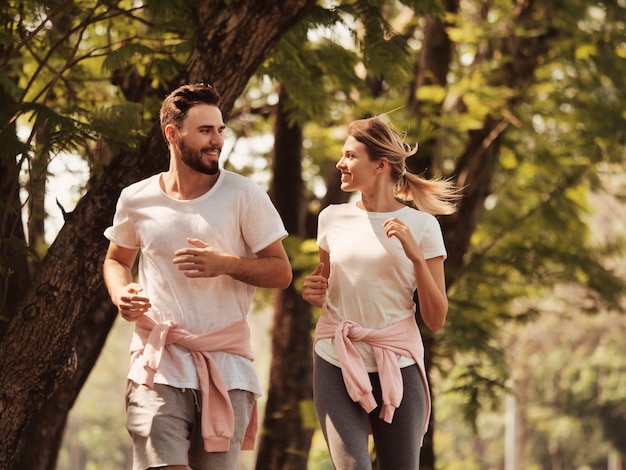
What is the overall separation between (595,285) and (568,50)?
3.81m

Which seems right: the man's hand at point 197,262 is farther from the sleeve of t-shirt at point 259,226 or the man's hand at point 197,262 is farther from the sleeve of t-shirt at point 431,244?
the sleeve of t-shirt at point 431,244

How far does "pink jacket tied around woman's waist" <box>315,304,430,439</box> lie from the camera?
467 cm

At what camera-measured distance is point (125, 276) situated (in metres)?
4.63

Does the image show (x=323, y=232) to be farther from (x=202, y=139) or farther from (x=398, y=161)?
(x=202, y=139)

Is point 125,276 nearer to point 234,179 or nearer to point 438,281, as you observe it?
point 234,179

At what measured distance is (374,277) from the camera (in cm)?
481

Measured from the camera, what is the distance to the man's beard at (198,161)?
4410mm

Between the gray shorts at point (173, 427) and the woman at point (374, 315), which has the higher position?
the woman at point (374, 315)

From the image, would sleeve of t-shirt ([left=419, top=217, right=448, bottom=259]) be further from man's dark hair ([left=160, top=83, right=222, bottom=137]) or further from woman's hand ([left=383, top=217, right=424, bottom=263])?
man's dark hair ([left=160, top=83, right=222, bottom=137])

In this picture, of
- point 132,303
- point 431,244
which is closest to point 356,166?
point 431,244

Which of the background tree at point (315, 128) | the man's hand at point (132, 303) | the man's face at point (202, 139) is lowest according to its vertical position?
the man's hand at point (132, 303)

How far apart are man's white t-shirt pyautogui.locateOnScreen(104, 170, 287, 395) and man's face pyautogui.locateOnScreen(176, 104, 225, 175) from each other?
0.12 meters

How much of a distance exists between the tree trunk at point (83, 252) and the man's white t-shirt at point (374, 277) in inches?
62.4

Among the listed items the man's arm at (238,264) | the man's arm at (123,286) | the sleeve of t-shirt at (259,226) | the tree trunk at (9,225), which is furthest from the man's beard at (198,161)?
the tree trunk at (9,225)
